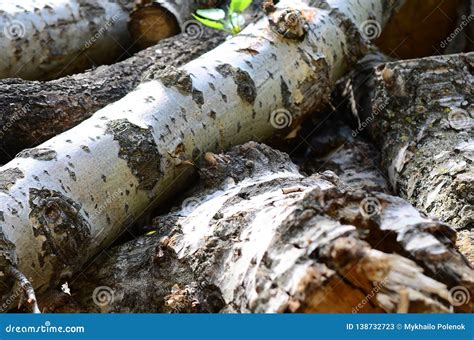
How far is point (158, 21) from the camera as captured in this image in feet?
9.21

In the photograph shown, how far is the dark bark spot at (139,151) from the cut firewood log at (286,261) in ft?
0.55

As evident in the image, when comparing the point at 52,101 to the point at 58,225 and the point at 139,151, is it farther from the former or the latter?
the point at 58,225

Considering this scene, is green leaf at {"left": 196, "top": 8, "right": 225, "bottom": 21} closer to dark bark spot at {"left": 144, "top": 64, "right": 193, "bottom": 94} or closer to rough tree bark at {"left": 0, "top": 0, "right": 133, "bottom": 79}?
rough tree bark at {"left": 0, "top": 0, "right": 133, "bottom": 79}

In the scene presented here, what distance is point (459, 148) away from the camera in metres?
1.95

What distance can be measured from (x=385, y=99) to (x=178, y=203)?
800mm

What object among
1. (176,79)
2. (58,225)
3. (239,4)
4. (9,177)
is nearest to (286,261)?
(58,225)

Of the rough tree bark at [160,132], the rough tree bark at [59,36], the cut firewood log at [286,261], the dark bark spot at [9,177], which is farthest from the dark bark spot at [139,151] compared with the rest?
the rough tree bark at [59,36]

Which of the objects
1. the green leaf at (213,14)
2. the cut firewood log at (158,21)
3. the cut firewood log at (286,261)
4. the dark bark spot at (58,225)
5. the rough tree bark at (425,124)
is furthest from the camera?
the cut firewood log at (158,21)

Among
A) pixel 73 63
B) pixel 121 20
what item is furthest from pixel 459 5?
pixel 73 63

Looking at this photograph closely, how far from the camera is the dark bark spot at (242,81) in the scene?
2061 millimetres

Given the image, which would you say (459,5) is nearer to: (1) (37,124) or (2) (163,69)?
(2) (163,69)

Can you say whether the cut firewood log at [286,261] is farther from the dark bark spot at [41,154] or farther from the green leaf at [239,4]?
the green leaf at [239,4]

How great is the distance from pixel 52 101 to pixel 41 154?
424 mm

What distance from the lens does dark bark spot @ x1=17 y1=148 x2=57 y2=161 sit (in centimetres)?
167
